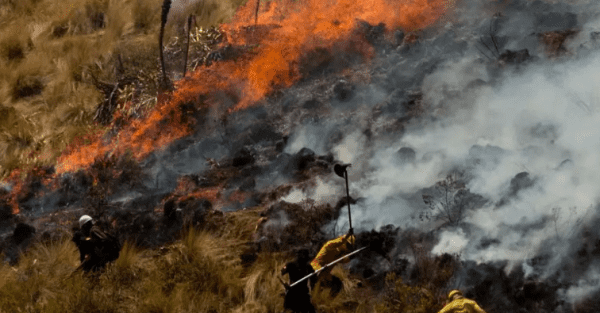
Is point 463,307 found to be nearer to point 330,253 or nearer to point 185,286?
Answer: point 330,253

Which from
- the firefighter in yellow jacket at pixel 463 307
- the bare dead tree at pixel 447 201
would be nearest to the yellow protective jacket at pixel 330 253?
the bare dead tree at pixel 447 201

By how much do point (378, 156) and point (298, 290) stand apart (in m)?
2.76

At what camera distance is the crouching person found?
265 inches

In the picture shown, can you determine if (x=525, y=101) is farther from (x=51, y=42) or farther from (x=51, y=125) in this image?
(x=51, y=42)

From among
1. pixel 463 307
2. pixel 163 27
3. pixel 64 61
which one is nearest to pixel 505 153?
pixel 463 307

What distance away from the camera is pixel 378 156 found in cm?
791

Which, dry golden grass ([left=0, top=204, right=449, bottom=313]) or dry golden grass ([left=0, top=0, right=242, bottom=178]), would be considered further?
dry golden grass ([left=0, top=0, right=242, bottom=178])

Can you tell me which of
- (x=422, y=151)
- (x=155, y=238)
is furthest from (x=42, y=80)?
(x=422, y=151)

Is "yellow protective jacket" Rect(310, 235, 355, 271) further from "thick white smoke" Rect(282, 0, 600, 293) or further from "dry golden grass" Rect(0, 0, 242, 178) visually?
"dry golden grass" Rect(0, 0, 242, 178)

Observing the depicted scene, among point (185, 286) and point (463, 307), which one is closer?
point (463, 307)

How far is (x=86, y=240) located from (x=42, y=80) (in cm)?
573

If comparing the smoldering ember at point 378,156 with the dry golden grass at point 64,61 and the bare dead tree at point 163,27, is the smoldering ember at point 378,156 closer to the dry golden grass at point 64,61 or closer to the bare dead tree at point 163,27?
the bare dead tree at point 163,27

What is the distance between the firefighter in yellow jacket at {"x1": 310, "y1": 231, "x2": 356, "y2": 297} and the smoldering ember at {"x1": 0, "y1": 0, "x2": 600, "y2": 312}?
0.62 ft

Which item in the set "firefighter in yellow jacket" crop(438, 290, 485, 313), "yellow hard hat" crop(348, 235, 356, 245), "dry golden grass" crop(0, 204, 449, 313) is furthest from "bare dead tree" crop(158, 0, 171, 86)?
"firefighter in yellow jacket" crop(438, 290, 485, 313)
